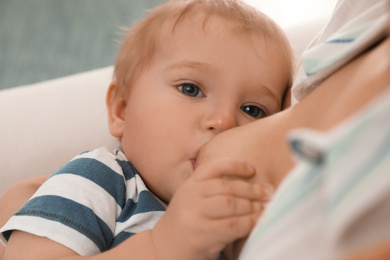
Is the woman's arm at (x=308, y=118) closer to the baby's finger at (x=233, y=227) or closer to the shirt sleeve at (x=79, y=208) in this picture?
the baby's finger at (x=233, y=227)

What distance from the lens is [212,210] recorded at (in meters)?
0.44

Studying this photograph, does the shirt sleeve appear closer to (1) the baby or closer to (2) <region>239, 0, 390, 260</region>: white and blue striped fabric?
(1) the baby

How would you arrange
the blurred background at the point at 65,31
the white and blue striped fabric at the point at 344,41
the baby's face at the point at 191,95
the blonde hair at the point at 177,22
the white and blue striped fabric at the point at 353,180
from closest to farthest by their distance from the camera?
the white and blue striped fabric at the point at 353,180 < the white and blue striped fabric at the point at 344,41 < the baby's face at the point at 191,95 < the blonde hair at the point at 177,22 < the blurred background at the point at 65,31

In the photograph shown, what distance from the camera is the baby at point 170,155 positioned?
0.47 meters

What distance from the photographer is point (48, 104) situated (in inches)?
44.6

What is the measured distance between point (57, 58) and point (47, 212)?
1528mm

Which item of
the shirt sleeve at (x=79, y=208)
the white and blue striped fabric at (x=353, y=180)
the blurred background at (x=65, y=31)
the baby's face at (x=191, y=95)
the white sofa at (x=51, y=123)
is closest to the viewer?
the white and blue striped fabric at (x=353, y=180)

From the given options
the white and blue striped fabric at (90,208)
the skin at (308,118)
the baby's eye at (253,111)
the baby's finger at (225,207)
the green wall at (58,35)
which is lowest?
the green wall at (58,35)

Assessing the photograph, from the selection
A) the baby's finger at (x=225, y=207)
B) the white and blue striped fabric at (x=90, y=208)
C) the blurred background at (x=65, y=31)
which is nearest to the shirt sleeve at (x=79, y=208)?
the white and blue striped fabric at (x=90, y=208)

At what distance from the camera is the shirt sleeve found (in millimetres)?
629

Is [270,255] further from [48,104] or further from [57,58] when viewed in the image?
[57,58]

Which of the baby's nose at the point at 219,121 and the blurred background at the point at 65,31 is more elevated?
the baby's nose at the point at 219,121

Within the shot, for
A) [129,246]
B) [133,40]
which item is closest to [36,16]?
[133,40]

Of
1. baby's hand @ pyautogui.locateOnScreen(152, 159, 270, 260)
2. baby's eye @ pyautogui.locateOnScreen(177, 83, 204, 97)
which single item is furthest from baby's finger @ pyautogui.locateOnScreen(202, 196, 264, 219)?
baby's eye @ pyautogui.locateOnScreen(177, 83, 204, 97)
